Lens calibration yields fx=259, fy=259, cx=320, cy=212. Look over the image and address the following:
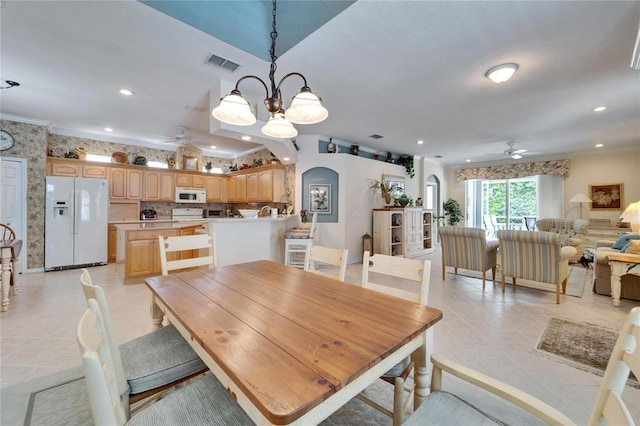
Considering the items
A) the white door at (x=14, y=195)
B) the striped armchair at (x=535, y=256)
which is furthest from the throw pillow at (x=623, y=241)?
the white door at (x=14, y=195)

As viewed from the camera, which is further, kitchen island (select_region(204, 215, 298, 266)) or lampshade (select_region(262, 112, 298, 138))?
kitchen island (select_region(204, 215, 298, 266))

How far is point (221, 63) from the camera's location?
8.75 feet

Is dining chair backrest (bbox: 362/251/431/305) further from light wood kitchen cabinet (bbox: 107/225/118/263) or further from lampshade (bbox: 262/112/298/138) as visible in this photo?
light wood kitchen cabinet (bbox: 107/225/118/263)

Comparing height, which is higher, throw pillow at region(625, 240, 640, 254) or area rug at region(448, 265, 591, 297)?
throw pillow at region(625, 240, 640, 254)

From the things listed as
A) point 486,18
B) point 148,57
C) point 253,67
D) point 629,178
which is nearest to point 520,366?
point 486,18

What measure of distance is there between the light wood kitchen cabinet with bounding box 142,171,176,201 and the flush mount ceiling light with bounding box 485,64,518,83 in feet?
21.0

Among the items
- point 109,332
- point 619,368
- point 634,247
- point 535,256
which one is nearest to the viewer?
point 619,368

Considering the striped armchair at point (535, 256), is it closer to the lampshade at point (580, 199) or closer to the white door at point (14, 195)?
the lampshade at point (580, 199)

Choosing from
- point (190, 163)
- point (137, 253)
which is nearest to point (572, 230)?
point (137, 253)

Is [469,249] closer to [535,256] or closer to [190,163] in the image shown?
[535,256]

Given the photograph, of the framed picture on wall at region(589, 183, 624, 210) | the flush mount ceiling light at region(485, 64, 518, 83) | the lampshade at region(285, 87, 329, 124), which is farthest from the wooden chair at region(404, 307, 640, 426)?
the framed picture on wall at region(589, 183, 624, 210)

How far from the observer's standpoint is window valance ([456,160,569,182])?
6.84 meters

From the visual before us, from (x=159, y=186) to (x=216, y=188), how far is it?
129 centimetres

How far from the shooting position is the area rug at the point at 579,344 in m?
2.04
